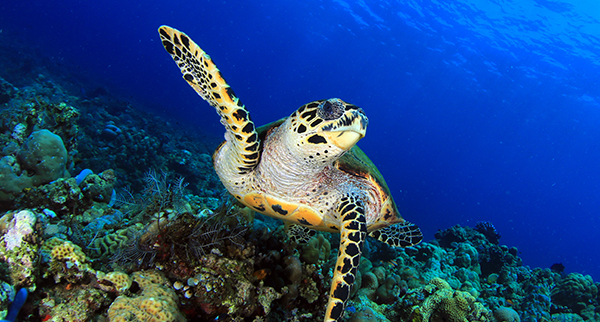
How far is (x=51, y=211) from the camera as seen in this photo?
288 cm

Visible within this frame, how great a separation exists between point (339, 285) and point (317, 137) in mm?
1171

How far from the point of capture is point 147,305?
4.58 ft

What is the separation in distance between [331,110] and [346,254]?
1195 mm

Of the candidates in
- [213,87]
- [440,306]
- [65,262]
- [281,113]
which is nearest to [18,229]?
[65,262]

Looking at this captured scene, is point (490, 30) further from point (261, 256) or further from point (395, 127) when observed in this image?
point (395, 127)

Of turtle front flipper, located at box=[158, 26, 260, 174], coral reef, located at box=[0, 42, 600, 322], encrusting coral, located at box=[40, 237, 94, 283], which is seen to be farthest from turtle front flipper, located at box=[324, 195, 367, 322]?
encrusting coral, located at box=[40, 237, 94, 283]

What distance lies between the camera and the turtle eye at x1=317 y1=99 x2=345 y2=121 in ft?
6.88

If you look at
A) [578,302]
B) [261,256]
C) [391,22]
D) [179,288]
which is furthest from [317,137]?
[391,22]

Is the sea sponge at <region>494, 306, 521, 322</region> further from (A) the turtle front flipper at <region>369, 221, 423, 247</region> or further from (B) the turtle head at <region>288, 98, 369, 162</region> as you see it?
(B) the turtle head at <region>288, 98, 369, 162</region>

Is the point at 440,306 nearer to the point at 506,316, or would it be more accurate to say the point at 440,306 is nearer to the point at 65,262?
the point at 506,316

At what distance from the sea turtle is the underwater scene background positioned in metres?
0.33

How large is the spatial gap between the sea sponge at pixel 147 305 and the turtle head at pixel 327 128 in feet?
4.58

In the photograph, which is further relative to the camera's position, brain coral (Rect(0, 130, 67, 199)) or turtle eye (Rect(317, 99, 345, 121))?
brain coral (Rect(0, 130, 67, 199))

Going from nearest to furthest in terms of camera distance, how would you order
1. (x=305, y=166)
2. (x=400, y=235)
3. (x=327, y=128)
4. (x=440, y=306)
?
(x=327, y=128), (x=305, y=166), (x=440, y=306), (x=400, y=235)
